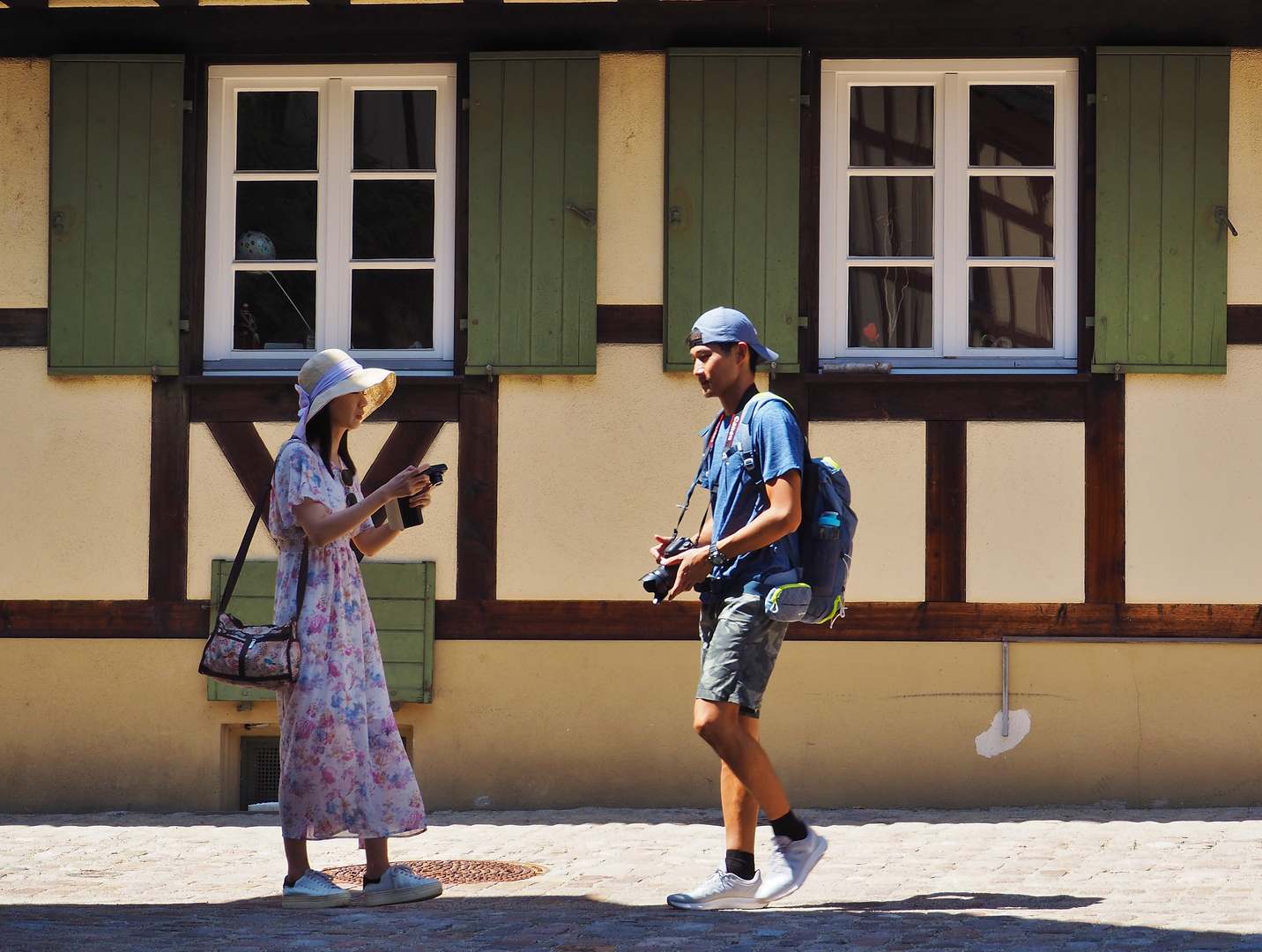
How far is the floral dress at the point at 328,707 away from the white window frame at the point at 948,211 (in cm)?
278

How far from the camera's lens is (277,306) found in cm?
673

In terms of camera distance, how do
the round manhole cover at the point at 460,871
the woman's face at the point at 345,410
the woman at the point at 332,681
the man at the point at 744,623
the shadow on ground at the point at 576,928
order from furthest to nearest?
the round manhole cover at the point at 460,871 < the woman's face at the point at 345,410 < the woman at the point at 332,681 < the man at the point at 744,623 < the shadow on ground at the point at 576,928

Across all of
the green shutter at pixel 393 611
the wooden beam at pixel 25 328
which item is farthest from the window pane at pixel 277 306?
the green shutter at pixel 393 611

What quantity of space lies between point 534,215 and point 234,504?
71.1 inches

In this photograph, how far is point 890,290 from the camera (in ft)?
21.6

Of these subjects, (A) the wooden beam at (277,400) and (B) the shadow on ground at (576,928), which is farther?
(A) the wooden beam at (277,400)

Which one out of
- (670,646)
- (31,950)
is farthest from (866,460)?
(31,950)

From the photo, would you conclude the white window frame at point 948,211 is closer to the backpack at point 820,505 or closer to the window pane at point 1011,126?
the window pane at point 1011,126

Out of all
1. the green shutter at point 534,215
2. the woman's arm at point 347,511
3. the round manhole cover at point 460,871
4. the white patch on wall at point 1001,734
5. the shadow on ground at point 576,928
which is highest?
the green shutter at point 534,215

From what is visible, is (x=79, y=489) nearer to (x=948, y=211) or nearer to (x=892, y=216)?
(x=892, y=216)

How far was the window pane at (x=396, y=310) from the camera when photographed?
21.9 ft

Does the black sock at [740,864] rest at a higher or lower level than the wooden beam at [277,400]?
lower

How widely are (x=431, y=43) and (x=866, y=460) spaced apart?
260 cm

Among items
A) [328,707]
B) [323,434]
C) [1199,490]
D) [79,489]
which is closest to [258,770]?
[79,489]
